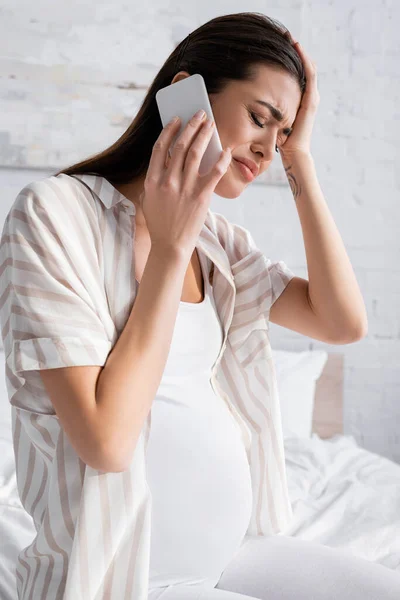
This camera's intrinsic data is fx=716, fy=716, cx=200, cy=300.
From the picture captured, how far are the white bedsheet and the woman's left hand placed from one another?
30.9 inches

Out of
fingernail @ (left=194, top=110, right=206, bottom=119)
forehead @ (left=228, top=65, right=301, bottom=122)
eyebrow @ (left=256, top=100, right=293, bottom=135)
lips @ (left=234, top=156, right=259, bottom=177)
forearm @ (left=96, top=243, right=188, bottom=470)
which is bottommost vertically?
forearm @ (left=96, top=243, right=188, bottom=470)

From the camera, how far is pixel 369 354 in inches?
107

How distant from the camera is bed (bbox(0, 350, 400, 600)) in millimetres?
1408

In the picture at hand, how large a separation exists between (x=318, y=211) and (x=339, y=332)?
7.8 inches

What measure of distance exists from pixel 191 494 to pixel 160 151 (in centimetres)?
44

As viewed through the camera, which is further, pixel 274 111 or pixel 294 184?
pixel 294 184

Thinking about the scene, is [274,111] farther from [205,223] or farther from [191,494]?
[191,494]

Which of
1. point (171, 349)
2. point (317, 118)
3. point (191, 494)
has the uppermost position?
point (317, 118)

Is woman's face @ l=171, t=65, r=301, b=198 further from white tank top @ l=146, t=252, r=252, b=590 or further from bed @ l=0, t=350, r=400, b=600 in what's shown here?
bed @ l=0, t=350, r=400, b=600

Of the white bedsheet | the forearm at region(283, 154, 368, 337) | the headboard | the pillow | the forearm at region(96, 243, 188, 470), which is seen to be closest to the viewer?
the forearm at region(96, 243, 188, 470)

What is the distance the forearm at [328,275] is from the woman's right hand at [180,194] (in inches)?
12.1

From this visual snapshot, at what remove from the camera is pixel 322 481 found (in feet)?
6.06

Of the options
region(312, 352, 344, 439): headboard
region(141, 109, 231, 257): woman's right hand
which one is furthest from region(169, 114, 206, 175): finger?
region(312, 352, 344, 439): headboard

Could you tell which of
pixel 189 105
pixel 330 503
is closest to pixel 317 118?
pixel 330 503
